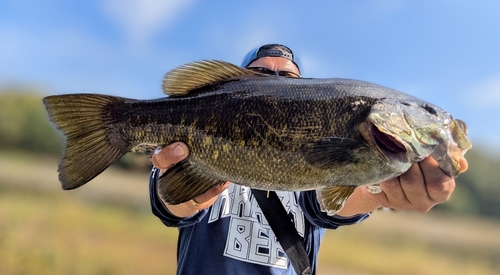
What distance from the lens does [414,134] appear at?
2121mm

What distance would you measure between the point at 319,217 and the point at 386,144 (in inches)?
43.3

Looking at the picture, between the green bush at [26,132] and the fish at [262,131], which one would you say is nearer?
the fish at [262,131]

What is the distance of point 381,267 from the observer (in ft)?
48.2

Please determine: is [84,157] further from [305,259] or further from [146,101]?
[305,259]


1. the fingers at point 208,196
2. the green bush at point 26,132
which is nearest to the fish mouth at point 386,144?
the fingers at point 208,196

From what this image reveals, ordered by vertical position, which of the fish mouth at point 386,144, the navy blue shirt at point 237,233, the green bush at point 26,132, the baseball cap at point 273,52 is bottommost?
the navy blue shirt at point 237,233

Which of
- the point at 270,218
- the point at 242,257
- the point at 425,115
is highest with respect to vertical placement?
the point at 425,115

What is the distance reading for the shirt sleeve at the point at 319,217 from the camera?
117 inches

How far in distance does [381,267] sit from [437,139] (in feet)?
46.2

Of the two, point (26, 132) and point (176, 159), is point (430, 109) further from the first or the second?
point (26, 132)

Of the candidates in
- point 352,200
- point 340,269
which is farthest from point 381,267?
point 352,200

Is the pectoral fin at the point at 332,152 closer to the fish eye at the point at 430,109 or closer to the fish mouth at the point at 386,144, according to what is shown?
the fish mouth at the point at 386,144

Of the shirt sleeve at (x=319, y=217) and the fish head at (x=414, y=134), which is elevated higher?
the fish head at (x=414, y=134)

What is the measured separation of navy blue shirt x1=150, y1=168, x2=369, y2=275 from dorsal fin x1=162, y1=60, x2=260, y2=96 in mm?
938
